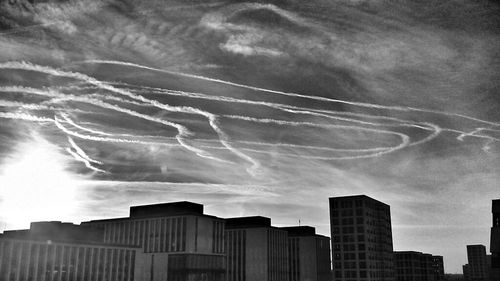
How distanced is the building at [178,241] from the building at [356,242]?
56.5m

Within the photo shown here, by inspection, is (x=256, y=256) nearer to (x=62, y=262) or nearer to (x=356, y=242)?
(x=356, y=242)

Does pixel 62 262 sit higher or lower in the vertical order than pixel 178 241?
lower

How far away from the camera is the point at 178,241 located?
488ft

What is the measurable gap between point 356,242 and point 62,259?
118m

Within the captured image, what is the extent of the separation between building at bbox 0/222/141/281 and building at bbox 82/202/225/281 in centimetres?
871

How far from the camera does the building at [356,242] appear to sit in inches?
7185

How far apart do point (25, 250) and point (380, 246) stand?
14446cm

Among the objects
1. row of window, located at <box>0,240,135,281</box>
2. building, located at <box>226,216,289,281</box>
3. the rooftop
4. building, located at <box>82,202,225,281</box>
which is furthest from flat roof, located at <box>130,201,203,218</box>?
building, located at <box>226,216,289,281</box>

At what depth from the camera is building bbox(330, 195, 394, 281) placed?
182 m

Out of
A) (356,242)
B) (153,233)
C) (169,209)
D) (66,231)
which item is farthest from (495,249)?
(66,231)

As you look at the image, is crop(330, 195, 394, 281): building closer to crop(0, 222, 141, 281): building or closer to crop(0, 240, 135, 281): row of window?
crop(0, 222, 141, 281): building

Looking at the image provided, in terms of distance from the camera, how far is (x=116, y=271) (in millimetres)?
127312

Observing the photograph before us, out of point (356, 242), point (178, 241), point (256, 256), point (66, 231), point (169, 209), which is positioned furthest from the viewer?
point (256, 256)

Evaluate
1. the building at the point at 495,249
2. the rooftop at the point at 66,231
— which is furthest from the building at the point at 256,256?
the building at the point at 495,249
